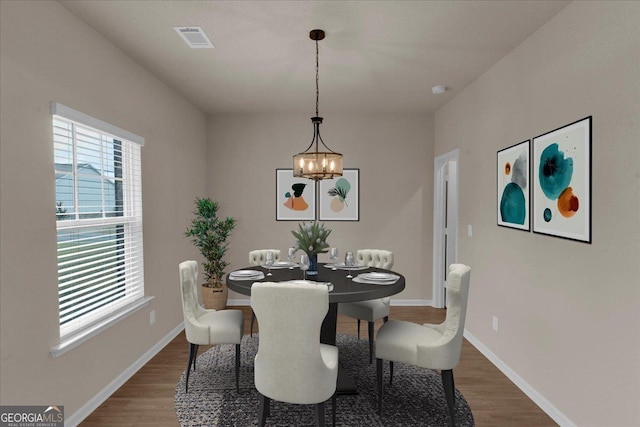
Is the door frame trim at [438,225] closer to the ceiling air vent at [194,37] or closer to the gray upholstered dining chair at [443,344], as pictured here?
the gray upholstered dining chair at [443,344]

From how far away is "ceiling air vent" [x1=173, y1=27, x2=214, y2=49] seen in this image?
9.39 feet

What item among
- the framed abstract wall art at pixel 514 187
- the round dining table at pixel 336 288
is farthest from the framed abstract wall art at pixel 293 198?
the framed abstract wall art at pixel 514 187

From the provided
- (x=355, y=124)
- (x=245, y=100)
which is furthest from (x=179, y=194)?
(x=355, y=124)

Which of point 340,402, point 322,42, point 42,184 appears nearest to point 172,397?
point 340,402

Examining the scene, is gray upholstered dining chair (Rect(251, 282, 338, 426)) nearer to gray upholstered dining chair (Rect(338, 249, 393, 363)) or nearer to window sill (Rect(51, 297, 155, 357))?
window sill (Rect(51, 297, 155, 357))

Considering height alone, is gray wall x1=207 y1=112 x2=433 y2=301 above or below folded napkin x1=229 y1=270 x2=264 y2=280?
above

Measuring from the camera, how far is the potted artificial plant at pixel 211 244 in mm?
4773

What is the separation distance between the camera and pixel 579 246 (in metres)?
2.43

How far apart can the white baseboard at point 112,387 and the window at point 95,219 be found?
1.71 ft

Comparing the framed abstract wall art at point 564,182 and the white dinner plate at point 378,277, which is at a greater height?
the framed abstract wall art at point 564,182

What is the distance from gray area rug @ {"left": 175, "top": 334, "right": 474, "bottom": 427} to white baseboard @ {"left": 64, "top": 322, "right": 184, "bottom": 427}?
47 centimetres

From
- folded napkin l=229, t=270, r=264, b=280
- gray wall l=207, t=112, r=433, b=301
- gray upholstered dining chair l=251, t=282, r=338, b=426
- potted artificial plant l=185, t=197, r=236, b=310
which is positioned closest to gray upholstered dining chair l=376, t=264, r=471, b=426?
gray upholstered dining chair l=251, t=282, r=338, b=426

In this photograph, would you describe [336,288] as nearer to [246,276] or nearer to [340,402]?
[246,276]

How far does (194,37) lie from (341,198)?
126 inches
